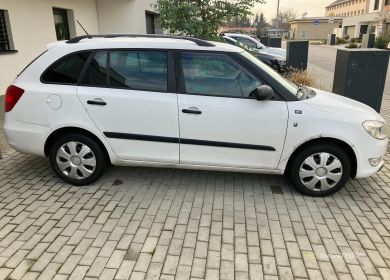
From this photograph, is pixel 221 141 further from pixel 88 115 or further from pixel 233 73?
pixel 88 115

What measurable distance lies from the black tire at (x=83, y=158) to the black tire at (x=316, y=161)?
7.32 ft

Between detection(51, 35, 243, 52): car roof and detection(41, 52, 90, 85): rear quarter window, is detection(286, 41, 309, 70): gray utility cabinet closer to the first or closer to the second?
detection(51, 35, 243, 52): car roof

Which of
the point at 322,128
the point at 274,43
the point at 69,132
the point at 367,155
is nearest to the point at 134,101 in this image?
the point at 69,132

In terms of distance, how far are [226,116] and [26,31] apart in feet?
23.6

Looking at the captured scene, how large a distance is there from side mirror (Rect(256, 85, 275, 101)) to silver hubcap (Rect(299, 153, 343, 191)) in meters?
0.85

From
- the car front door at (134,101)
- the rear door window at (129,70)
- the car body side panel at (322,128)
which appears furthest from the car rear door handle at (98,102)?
the car body side panel at (322,128)

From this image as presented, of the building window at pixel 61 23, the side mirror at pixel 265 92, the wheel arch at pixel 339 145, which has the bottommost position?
the wheel arch at pixel 339 145

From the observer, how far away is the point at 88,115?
13.2 ft

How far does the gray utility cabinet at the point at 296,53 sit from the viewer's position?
12.8 metres

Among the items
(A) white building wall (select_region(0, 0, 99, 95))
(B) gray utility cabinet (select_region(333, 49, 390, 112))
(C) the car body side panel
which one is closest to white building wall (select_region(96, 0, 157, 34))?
(A) white building wall (select_region(0, 0, 99, 95))

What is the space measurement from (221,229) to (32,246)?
1736 millimetres

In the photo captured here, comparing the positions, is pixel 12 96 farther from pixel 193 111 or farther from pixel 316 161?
pixel 316 161

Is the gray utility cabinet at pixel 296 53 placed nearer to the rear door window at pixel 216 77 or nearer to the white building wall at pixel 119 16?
the white building wall at pixel 119 16

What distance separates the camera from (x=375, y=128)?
393 cm
